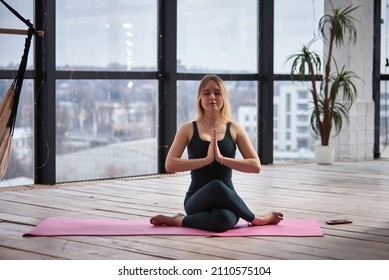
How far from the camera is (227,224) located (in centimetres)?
420

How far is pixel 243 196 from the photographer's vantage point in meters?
5.65

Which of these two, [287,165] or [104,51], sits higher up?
[104,51]

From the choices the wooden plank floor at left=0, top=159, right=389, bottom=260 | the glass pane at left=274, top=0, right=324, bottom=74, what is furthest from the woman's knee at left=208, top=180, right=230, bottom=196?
the glass pane at left=274, top=0, right=324, bottom=74

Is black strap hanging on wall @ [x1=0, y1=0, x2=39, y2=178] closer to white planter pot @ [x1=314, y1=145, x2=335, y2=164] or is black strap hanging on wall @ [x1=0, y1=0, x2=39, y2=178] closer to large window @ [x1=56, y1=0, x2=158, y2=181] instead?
large window @ [x1=56, y1=0, x2=158, y2=181]

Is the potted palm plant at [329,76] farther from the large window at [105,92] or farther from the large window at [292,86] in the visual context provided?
the large window at [105,92]

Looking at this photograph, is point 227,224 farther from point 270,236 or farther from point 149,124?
point 149,124

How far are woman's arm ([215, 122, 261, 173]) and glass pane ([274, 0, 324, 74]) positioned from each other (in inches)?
136

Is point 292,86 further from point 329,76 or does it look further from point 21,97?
point 21,97

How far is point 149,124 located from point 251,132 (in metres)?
1.19

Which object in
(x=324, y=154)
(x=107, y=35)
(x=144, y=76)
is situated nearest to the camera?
(x=107, y=35)

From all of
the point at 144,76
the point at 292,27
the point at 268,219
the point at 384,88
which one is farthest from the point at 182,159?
the point at 384,88

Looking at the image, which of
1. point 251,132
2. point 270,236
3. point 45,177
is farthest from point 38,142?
point 270,236

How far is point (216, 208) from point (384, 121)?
458cm

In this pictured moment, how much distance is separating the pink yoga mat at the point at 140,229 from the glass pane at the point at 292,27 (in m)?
3.47
